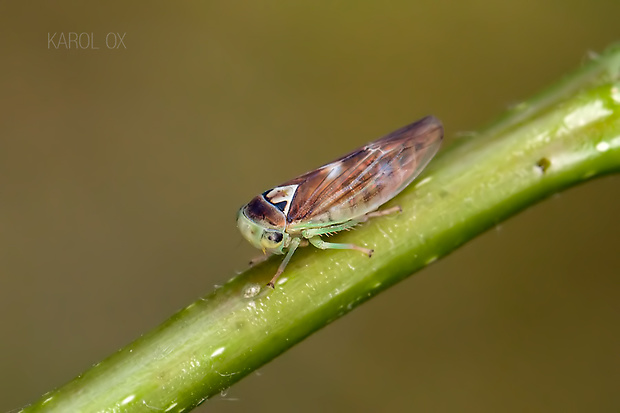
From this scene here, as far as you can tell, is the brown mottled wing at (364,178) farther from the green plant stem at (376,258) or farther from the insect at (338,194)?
the green plant stem at (376,258)

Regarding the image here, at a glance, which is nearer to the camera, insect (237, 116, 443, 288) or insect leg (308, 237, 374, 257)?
insect leg (308, 237, 374, 257)

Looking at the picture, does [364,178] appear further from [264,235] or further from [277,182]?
[277,182]

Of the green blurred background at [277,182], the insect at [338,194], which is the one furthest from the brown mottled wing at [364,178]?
the green blurred background at [277,182]

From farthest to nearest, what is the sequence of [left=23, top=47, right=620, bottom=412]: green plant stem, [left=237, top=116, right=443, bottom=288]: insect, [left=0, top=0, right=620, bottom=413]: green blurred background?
[left=0, top=0, right=620, bottom=413]: green blurred background
[left=237, top=116, right=443, bottom=288]: insect
[left=23, top=47, right=620, bottom=412]: green plant stem

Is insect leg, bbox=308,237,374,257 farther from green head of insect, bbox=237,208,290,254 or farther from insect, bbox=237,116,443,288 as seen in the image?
green head of insect, bbox=237,208,290,254

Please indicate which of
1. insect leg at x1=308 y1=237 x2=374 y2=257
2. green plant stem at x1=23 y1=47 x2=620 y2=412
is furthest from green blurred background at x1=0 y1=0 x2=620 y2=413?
green plant stem at x1=23 y1=47 x2=620 y2=412

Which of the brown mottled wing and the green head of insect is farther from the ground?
the brown mottled wing

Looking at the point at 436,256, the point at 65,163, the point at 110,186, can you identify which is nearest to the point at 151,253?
the point at 110,186
